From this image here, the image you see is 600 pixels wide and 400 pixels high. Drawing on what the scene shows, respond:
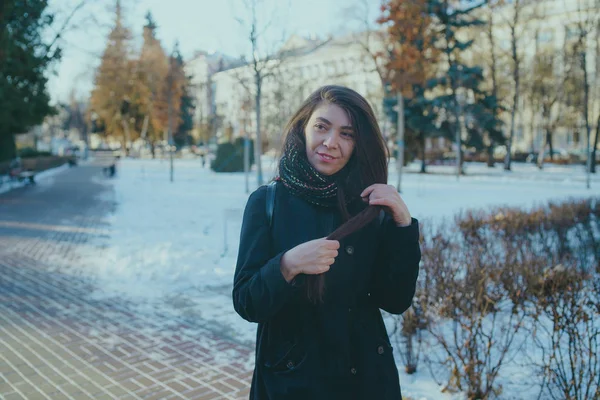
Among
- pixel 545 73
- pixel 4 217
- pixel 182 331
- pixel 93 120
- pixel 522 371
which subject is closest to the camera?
pixel 522 371

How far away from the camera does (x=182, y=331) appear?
524 cm

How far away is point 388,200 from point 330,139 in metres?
0.27

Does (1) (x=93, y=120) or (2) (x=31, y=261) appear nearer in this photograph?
(2) (x=31, y=261)

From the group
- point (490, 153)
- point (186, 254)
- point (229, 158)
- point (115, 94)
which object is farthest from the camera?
point (115, 94)

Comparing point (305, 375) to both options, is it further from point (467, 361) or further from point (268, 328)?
point (467, 361)

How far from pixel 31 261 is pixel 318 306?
8070 millimetres

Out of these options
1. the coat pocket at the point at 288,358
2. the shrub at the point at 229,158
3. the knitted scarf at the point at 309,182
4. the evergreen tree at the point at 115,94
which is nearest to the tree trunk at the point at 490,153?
the shrub at the point at 229,158

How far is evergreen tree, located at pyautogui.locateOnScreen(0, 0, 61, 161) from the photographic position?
19.3m

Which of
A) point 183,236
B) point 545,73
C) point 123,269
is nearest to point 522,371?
point 123,269

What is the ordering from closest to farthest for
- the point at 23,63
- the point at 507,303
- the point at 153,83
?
the point at 507,303
the point at 23,63
the point at 153,83

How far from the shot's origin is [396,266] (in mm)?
1664

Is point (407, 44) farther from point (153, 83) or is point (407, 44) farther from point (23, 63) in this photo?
point (153, 83)

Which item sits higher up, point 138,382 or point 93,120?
point 93,120

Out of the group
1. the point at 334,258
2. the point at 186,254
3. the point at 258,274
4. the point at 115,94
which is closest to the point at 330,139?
the point at 334,258
